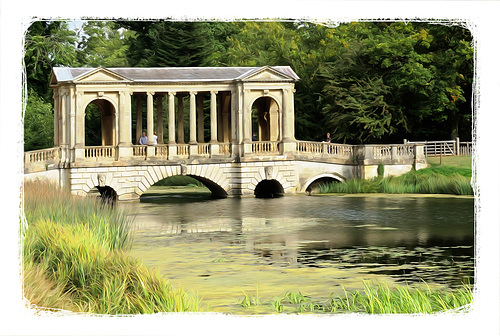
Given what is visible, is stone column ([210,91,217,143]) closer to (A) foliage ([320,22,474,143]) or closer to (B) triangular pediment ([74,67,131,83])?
(B) triangular pediment ([74,67,131,83])

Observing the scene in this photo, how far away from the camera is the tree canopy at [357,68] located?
48.3 meters

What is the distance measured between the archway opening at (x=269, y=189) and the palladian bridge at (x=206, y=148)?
63mm

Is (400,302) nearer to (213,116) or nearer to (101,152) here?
(101,152)

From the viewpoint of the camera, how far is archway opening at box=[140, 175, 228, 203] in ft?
147

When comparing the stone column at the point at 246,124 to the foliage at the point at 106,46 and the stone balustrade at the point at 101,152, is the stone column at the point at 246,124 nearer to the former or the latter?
the stone balustrade at the point at 101,152

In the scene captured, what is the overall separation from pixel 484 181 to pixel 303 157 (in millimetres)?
31823

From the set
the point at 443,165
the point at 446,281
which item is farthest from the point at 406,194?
the point at 446,281

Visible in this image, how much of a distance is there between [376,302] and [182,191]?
39022mm

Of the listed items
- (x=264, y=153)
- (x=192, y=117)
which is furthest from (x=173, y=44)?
(x=264, y=153)

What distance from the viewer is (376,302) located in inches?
557

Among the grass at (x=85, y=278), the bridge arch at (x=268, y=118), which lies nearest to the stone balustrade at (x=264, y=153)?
the bridge arch at (x=268, y=118)

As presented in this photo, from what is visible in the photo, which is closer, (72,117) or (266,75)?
(72,117)

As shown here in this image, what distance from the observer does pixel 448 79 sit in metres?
48.8

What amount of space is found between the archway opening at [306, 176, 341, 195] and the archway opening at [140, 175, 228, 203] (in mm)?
4675
